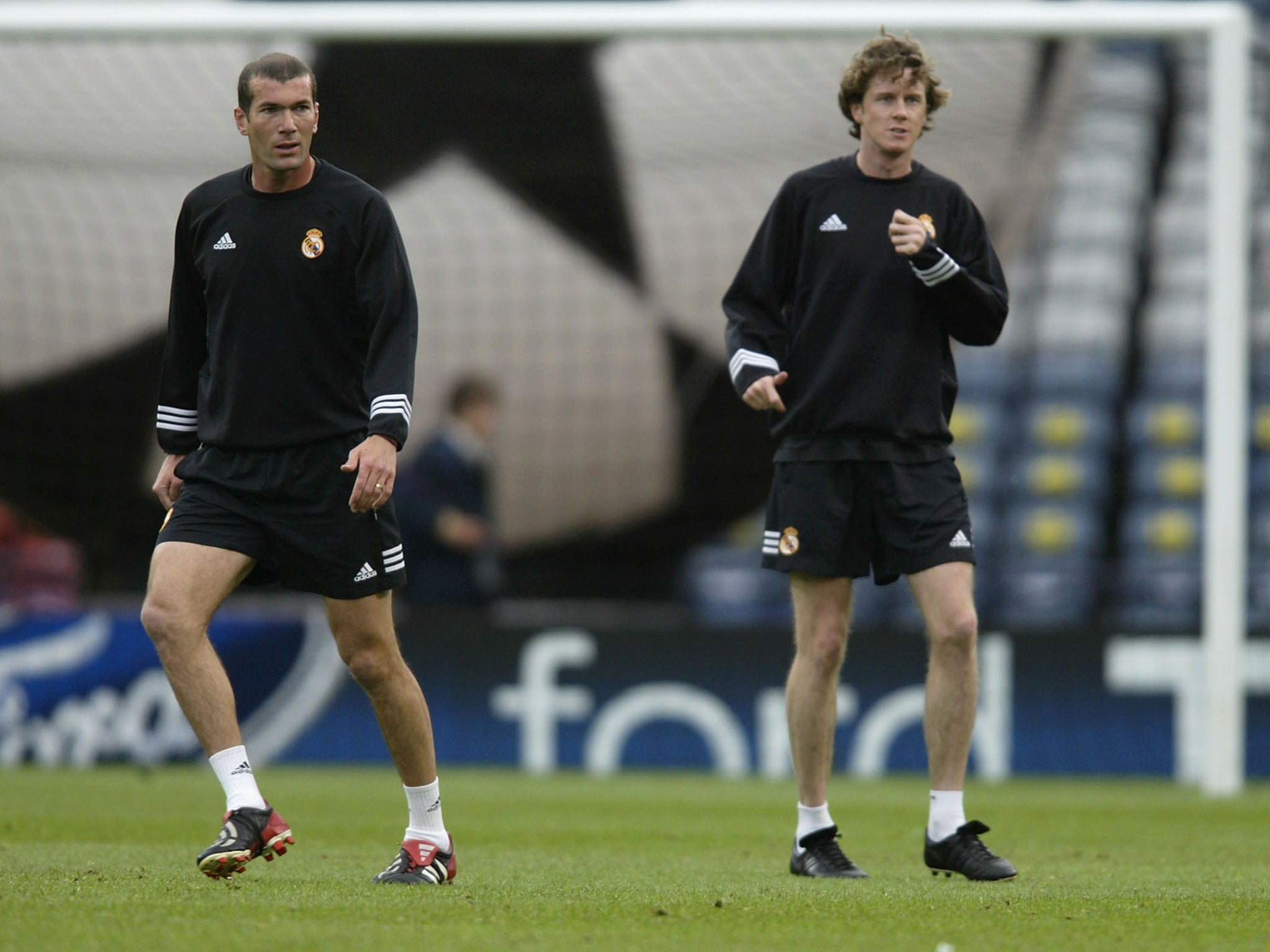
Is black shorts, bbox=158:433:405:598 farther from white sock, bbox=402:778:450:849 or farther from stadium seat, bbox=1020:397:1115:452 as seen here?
stadium seat, bbox=1020:397:1115:452

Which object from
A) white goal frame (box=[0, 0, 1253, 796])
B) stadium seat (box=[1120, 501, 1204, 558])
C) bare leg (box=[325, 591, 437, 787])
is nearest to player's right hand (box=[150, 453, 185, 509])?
bare leg (box=[325, 591, 437, 787])

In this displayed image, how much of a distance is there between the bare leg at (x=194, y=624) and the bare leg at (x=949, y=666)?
182cm

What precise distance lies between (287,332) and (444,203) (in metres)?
7.30

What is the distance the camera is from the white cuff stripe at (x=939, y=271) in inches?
199

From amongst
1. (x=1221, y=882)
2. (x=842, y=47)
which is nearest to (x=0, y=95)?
(x=842, y=47)

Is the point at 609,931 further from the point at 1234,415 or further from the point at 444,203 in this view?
the point at 444,203

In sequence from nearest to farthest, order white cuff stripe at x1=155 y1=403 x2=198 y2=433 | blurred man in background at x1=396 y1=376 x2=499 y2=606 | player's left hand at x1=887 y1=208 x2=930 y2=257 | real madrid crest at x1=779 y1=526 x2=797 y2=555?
white cuff stripe at x1=155 y1=403 x2=198 y2=433
player's left hand at x1=887 y1=208 x2=930 y2=257
real madrid crest at x1=779 y1=526 x2=797 y2=555
blurred man in background at x1=396 y1=376 x2=499 y2=606

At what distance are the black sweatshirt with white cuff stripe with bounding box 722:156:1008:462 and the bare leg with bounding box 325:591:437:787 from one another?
4.21 feet

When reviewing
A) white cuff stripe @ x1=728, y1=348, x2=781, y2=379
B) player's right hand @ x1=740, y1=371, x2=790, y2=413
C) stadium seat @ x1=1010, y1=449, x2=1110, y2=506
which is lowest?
stadium seat @ x1=1010, y1=449, x2=1110, y2=506

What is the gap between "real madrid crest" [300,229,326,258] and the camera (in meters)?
4.55

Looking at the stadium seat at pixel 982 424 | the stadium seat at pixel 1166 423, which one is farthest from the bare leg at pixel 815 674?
the stadium seat at pixel 1166 423

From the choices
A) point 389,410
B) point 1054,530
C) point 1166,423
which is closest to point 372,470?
point 389,410

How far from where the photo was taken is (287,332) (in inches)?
180

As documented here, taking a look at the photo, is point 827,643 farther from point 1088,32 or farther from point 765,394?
point 1088,32
